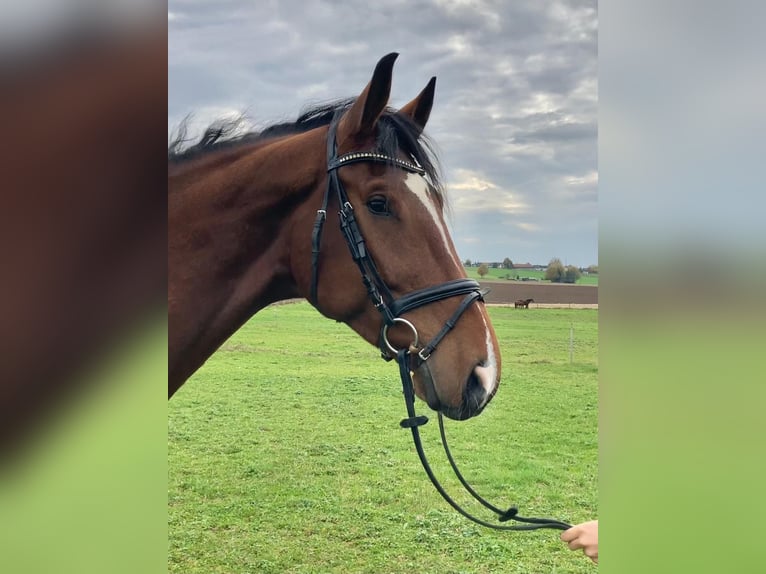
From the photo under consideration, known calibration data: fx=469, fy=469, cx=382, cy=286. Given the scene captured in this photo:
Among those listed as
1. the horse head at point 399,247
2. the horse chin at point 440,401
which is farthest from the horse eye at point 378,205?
the horse chin at point 440,401

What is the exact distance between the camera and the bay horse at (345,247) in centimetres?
134

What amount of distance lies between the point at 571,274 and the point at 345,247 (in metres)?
2.09

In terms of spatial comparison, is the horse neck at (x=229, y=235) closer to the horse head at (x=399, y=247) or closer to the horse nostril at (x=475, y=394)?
the horse head at (x=399, y=247)

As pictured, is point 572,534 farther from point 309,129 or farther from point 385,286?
point 309,129

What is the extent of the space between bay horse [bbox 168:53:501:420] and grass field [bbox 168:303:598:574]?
7.55 feet

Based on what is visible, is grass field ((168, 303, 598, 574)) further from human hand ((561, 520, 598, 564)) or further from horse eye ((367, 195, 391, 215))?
horse eye ((367, 195, 391, 215))

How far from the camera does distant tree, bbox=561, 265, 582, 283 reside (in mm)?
2896

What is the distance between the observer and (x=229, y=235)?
138 centimetres

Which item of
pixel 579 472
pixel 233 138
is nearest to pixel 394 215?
pixel 233 138

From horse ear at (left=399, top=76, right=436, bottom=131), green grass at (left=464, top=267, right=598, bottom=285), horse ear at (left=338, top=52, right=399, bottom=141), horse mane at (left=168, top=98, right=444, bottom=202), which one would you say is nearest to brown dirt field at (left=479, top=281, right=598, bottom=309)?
green grass at (left=464, top=267, right=598, bottom=285)

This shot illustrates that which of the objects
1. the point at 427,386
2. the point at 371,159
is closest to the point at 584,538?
the point at 427,386

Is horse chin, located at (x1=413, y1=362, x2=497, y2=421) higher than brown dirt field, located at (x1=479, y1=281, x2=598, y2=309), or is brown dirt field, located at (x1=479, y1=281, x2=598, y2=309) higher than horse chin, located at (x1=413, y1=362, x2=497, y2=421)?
brown dirt field, located at (x1=479, y1=281, x2=598, y2=309)

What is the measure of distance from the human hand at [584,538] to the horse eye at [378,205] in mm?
933
